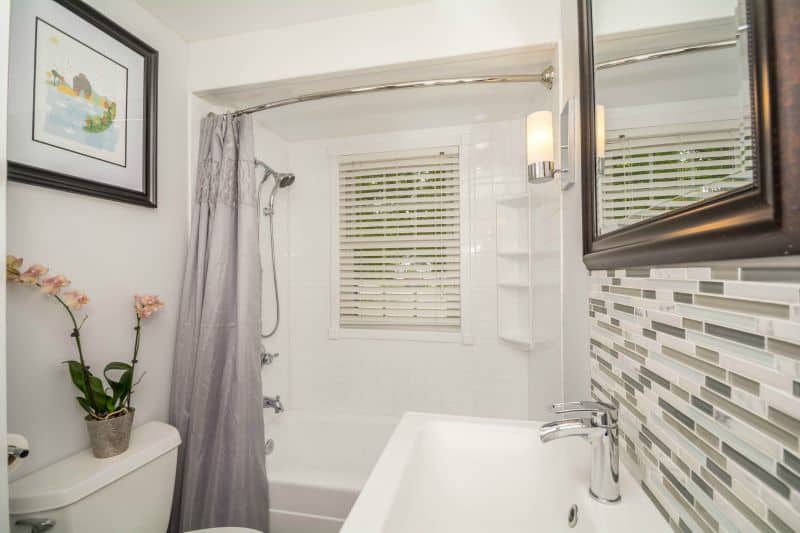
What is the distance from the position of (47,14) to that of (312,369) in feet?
6.66

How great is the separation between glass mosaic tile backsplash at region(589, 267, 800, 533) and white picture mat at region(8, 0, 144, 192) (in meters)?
1.63

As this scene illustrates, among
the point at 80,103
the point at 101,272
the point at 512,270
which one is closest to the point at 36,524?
the point at 101,272

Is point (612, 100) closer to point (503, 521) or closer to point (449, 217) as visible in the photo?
point (503, 521)

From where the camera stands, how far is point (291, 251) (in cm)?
246

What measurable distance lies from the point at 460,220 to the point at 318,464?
1.65 metres

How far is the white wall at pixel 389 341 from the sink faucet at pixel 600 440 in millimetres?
1504

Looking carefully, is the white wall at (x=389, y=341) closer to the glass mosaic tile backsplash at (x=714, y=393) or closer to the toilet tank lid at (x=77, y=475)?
the toilet tank lid at (x=77, y=475)

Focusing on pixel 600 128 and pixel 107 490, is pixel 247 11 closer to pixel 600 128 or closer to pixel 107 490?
pixel 600 128

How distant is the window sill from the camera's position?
219cm

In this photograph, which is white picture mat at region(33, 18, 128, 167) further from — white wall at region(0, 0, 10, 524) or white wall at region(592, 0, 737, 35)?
white wall at region(592, 0, 737, 35)

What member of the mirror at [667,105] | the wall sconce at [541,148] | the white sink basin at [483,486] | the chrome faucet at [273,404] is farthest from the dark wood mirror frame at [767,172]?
the chrome faucet at [273,404]

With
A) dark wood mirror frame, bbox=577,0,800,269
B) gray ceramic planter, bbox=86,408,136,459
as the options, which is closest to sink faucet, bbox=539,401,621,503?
dark wood mirror frame, bbox=577,0,800,269

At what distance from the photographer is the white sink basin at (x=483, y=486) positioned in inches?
23.7

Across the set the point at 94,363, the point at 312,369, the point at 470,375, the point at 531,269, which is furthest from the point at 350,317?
the point at 94,363
